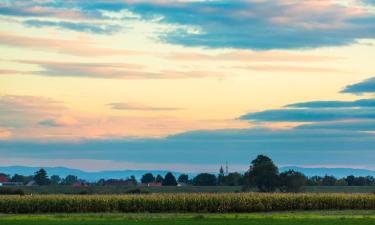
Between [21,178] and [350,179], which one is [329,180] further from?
[21,178]

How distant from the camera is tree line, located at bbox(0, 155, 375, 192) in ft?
370

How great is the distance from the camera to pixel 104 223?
47906mm

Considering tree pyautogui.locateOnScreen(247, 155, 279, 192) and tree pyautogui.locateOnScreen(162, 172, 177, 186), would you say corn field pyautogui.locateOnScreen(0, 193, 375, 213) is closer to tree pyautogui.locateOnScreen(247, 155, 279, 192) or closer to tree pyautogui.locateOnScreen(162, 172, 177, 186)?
tree pyautogui.locateOnScreen(247, 155, 279, 192)

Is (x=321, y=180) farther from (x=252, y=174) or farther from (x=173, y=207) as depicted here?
(x=173, y=207)

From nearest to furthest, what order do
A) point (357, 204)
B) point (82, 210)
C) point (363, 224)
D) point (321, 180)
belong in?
1. point (363, 224)
2. point (82, 210)
3. point (357, 204)
4. point (321, 180)

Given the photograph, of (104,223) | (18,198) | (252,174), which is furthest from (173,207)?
(252,174)

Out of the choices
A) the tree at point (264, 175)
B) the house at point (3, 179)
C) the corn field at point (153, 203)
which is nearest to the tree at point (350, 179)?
the tree at point (264, 175)

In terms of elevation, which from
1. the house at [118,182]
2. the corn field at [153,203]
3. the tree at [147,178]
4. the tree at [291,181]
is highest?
the tree at [147,178]

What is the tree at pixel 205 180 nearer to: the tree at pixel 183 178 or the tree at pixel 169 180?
the tree at pixel 169 180

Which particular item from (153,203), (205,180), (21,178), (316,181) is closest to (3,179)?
(21,178)

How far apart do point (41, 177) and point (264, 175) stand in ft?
214

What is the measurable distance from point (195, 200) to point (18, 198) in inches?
596

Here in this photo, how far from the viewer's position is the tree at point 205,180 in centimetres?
15838

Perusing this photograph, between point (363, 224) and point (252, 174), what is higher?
point (252, 174)
